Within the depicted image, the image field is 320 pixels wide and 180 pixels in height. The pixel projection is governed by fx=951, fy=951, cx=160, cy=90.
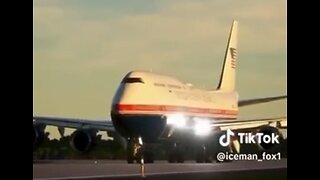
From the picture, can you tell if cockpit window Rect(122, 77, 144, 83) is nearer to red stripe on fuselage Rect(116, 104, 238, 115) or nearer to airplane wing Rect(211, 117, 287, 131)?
red stripe on fuselage Rect(116, 104, 238, 115)

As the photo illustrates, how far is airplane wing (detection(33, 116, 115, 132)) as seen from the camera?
7881 mm

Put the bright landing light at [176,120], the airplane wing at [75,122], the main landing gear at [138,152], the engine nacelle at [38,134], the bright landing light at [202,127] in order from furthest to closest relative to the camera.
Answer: the bright landing light at [176,120], the bright landing light at [202,127], the main landing gear at [138,152], the airplane wing at [75,122], the engine nacelle at [38,134]

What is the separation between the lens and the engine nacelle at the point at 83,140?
828 centimetres

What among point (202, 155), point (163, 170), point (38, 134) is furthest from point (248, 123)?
point (38, 134)

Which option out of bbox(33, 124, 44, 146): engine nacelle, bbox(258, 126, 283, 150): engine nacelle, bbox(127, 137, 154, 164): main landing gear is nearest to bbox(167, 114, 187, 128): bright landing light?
bbox(127, 137, 154, 164): main landing gear

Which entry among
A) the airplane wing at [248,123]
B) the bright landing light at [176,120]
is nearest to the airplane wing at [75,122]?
the bright landing light at [176,120]

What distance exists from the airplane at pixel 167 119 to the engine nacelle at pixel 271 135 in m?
0.01

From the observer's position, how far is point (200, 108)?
9.37 m

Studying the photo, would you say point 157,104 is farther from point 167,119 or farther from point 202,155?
point 202,155

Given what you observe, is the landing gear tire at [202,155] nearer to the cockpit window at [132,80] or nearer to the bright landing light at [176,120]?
the bright landing light at [176,120]

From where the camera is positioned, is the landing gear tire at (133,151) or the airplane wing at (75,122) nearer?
the airplane wing at (75,122)
